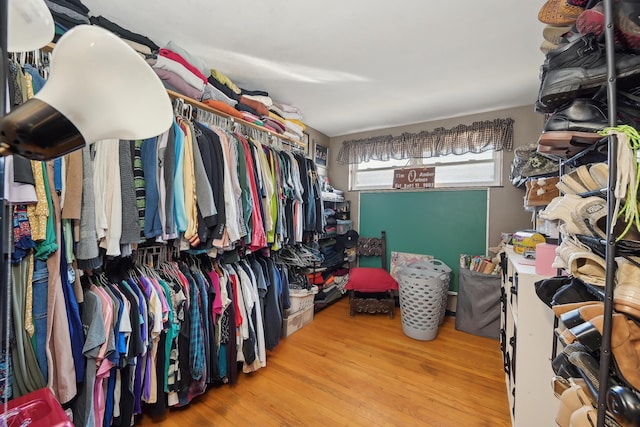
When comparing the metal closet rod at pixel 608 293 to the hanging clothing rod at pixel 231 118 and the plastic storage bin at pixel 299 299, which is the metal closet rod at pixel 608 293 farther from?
the plastic storage bin at pixel 299 299

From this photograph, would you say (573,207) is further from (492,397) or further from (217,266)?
(217,266)

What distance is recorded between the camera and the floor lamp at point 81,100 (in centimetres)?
27

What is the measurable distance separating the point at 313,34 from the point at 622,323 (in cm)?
179

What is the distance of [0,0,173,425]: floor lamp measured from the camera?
0.27 metres

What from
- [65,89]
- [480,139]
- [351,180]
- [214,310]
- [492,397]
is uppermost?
[480,139]

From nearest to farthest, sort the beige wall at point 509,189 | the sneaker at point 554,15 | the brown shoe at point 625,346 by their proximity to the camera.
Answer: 1. the brown shoe at point 625,346
2. the sneaker at point 554,15
3. the beige wall at point 509,189

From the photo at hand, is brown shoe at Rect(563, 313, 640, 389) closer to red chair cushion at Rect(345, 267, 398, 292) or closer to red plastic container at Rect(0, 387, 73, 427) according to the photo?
red plastic container at Rect(0, 387, 73, 427)

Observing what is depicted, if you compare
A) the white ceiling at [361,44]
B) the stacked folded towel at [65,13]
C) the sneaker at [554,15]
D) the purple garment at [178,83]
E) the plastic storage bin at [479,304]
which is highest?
the white ceiling at [361,44]

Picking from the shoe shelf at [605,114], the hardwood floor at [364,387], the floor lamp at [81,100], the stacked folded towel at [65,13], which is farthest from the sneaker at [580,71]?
the stacked folded towel at [65,13]

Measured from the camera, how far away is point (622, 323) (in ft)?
1.90

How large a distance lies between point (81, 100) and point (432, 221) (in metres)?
3.14

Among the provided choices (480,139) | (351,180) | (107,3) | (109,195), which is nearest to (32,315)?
(109,195)

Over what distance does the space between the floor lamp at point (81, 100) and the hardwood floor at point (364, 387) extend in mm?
1559

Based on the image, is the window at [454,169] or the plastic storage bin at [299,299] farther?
the window at [454,169]
